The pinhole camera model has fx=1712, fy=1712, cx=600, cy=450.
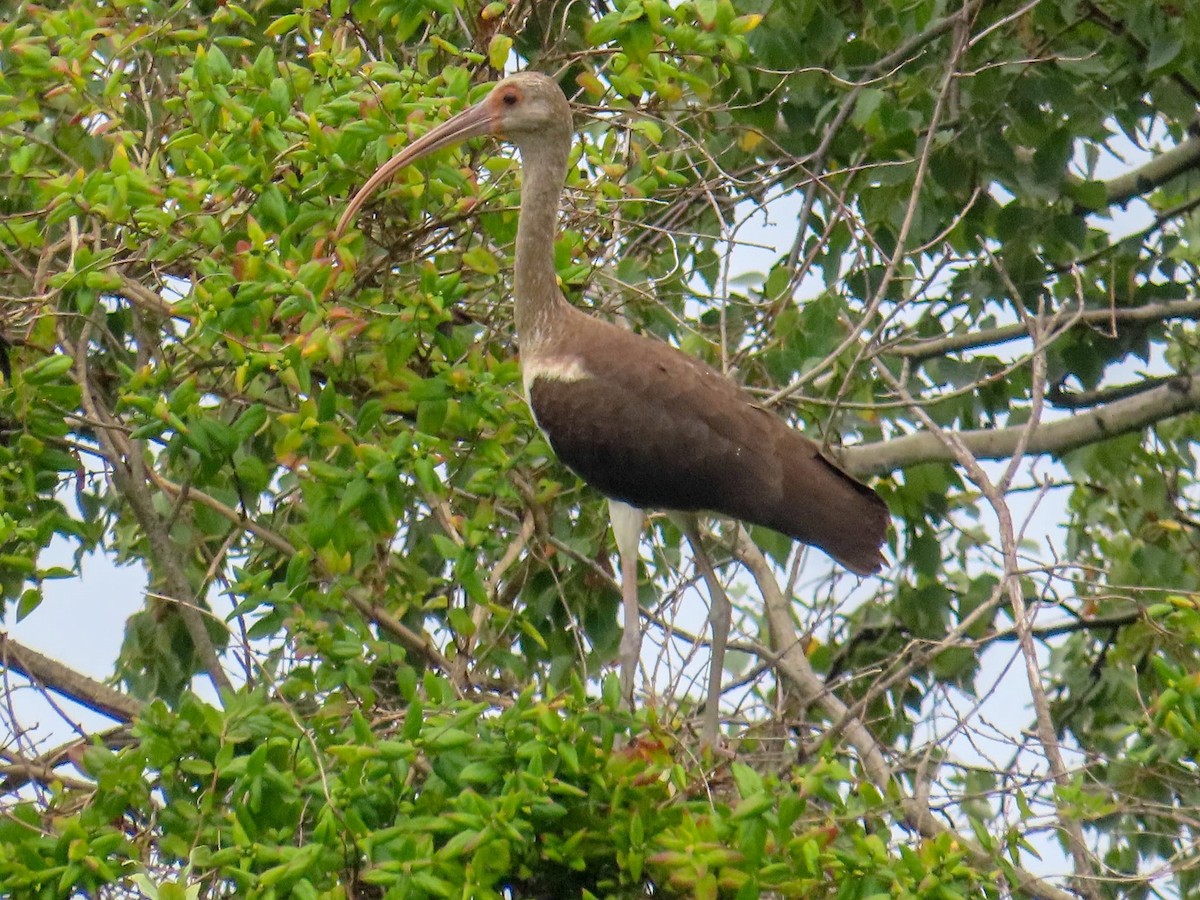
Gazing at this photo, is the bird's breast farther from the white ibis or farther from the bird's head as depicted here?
the bird's head

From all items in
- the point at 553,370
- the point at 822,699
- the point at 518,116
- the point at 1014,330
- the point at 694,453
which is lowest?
the point at 822,699

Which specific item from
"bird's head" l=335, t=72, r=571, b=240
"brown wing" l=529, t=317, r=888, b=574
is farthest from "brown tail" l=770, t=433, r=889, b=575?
"bird's head" l=335, t=72, r=571, b=240

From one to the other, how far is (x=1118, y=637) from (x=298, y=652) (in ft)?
13.7

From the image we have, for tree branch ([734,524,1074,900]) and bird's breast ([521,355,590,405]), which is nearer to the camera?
tree branch ([734,524,1074,900])

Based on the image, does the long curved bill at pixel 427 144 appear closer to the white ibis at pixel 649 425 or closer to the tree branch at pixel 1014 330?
the white ibis at pixel 649 425

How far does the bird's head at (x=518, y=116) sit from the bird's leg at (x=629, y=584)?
1214 mm

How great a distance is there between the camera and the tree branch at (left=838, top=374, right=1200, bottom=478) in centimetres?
618

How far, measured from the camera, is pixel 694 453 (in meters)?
5.33

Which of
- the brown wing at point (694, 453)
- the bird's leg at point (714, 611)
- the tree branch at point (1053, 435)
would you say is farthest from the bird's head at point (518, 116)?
the tree branch at point (1053, 435)

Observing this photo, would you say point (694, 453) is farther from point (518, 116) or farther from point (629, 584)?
point (518, 116)

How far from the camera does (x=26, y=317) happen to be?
473cm

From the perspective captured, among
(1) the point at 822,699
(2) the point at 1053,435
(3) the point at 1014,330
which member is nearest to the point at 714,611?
(1) the point at 822,699

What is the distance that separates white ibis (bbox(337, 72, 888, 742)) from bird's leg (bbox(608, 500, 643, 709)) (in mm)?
67

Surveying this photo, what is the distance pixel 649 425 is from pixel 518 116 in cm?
106
